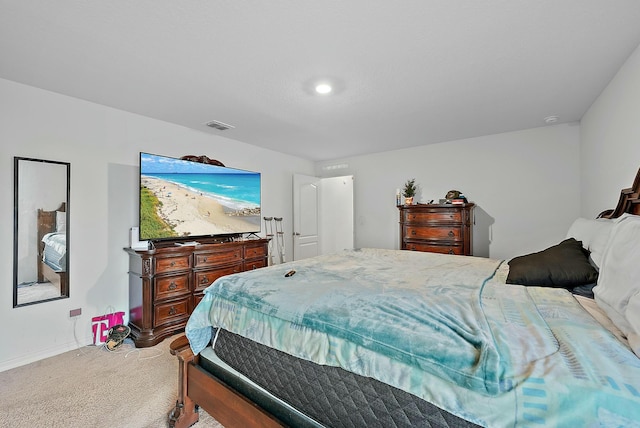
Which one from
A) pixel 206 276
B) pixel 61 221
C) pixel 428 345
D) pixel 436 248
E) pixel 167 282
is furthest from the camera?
pixel 436 248

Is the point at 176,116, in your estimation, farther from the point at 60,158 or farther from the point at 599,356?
the point at 599,356

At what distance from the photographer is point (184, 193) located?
3275mm

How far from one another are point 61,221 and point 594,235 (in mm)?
4290

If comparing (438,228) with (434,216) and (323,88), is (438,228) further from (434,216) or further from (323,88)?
(323,88)

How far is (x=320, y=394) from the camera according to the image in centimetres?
115

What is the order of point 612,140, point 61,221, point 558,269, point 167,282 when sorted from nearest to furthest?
1. point 558,269
2. point 612,140
3. point 61,221
4. point 167,282

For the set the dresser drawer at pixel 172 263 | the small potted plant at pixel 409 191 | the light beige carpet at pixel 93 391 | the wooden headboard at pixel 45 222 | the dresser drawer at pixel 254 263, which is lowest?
the light beige carpet at pixel 93 391

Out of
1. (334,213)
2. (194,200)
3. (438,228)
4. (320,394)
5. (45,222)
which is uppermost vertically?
(194,200)

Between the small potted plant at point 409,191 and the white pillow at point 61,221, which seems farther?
the small potted plant at point 409,191

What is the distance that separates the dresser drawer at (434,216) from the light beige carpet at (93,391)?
3253 mm

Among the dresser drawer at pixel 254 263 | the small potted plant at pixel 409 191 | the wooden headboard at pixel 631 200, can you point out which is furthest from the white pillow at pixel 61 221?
the wooden headboard at pixel 631 200

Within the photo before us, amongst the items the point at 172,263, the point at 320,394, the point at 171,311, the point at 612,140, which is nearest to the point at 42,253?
the point at 172,263

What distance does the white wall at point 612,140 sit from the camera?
1.98 m

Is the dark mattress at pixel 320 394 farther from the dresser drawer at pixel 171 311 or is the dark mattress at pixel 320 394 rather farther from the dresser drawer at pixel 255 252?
the dresser drawer at pixel 255 252
